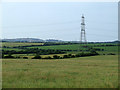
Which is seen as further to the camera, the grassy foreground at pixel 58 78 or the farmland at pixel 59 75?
the farmland at pixel 59 75

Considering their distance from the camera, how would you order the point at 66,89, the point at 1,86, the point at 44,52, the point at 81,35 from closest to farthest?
1. the point at 66,89
2. the point at 1,86
3. the point at 81,35
4. the point at 44,52

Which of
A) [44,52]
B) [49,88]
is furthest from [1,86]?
[44,52]

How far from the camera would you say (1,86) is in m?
12.8

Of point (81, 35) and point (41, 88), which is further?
point (81, 35)

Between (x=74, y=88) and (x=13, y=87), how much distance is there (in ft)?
10.8

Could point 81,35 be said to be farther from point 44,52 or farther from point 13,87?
point 13,87

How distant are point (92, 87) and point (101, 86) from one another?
0.63 m

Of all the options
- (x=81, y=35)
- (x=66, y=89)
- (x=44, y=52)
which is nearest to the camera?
(x=66, y=89)

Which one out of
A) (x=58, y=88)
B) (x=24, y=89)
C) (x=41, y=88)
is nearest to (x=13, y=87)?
(x=24, y=89)

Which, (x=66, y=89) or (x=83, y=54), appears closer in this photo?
(x=66, y=89)

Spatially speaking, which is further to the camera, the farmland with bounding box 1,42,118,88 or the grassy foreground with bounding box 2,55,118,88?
the farmland with bounding box 1,42,118,88

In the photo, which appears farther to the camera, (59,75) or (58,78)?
(59,75)

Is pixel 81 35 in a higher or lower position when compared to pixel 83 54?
higher

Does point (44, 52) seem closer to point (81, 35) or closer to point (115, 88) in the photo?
point (81, 35)
